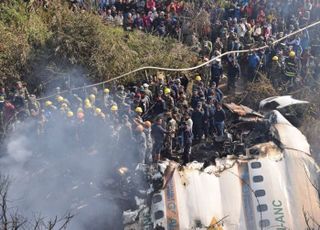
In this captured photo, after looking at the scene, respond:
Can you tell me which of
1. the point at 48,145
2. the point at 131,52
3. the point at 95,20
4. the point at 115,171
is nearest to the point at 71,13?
the point at 95,20

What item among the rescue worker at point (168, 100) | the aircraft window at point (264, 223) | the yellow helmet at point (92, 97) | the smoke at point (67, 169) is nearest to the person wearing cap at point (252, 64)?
the rescue worker at point (168, 100)

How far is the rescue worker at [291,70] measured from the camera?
723 inches

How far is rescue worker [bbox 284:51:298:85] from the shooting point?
723 inches

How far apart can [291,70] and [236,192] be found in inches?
296

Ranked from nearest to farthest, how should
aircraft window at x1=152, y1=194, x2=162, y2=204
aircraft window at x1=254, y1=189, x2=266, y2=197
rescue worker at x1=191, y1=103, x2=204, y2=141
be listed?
1. aircraft window at x1=152, y1=194, x2=162, y2=204
2. aircraft window at x1=254, y1=189, x2=266, y2=197
3. rescue worker at x1=191, y1=103, x2=204, y2=141

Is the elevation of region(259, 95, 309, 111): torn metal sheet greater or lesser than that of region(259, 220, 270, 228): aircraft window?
greater

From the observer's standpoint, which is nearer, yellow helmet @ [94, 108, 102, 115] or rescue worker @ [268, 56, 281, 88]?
yellow helmet @ [94, 108, 102, 115]

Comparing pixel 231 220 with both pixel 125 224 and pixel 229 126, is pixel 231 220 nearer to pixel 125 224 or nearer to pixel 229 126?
pixel 125 224

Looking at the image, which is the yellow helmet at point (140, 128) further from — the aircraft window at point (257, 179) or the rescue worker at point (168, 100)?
the aircraft window at point (257, 179)

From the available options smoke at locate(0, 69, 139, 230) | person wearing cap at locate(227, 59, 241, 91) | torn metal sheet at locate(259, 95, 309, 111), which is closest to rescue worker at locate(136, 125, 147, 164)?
smoke at locate(0, 69, 139, 230)

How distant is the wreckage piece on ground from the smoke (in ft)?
4.90

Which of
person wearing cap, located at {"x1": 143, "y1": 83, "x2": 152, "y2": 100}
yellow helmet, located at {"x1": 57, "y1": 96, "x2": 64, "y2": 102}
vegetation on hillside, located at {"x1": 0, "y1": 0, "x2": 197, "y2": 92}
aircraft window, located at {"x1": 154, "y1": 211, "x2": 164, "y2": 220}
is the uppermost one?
vegetation on hillside, located at {"x1": 0, "y1": 0, "x2": 197, "y2": 92}

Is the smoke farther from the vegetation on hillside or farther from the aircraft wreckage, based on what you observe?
the vegetation on hillside

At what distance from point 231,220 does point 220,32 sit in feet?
33.1
